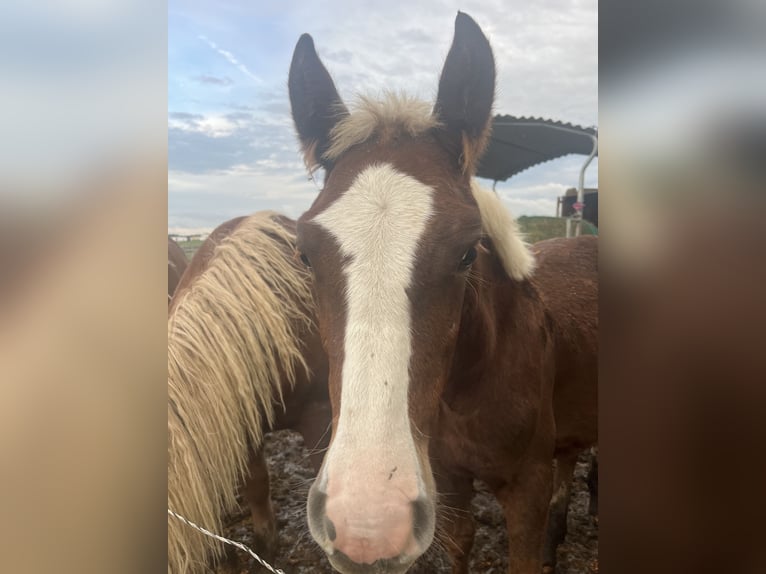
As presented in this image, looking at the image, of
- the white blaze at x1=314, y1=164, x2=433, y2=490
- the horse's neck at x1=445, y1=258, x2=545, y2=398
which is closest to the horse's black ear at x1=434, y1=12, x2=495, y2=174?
the white blaze at x1=314, y1=164, x2=433, y2=490

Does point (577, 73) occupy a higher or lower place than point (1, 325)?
higher

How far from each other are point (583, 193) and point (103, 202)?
89 cm

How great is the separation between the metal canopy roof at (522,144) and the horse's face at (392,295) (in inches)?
2.5

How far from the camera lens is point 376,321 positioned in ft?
2.32

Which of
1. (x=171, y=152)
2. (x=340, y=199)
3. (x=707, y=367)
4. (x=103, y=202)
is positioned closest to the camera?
(x=707, y=367)

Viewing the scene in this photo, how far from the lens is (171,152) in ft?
3.24

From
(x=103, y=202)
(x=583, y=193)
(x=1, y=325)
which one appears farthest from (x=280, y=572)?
(x=583, y=193)

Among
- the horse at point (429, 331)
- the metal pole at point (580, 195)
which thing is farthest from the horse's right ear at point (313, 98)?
the metal pole at point (580, 195)

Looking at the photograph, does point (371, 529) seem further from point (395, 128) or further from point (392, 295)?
point (395, 128)

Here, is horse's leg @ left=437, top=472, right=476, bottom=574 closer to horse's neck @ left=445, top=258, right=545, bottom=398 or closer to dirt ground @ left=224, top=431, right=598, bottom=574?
dirt ground @ left=224, top=431, right=598, bottom=574

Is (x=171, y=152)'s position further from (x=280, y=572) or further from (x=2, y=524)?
(x=280, y=572)

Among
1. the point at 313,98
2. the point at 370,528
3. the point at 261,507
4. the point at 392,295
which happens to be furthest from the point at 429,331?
the point at 261,507

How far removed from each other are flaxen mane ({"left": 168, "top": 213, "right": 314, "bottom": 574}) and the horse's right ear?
0.74 ft

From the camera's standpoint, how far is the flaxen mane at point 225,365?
1.02 m
